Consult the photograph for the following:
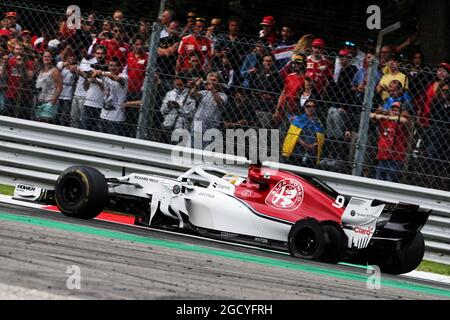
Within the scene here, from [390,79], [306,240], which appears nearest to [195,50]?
[390,79]

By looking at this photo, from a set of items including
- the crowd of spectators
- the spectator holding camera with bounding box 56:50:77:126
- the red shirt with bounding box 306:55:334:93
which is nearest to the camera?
the crowd of spectators

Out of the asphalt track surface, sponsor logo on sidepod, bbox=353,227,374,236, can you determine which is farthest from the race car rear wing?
sponsor logo on sidepod, bbox=353,227,374,236

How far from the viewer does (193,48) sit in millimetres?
11477

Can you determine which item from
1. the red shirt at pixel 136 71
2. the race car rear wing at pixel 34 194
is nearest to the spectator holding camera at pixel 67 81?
the red shirt at pixel 136 71

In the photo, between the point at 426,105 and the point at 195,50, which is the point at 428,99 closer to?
the point at 426,105

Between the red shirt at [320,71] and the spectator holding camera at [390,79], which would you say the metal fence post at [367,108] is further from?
the red shirt at [320,71]

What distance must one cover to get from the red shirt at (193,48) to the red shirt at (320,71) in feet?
3.73

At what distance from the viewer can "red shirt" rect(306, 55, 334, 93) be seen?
11211mm

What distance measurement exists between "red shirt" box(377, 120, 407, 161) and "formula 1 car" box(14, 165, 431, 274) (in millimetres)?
1308

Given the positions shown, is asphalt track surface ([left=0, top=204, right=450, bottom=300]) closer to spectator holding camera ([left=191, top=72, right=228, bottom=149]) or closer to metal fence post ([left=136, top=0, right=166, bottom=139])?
spectator holding camera ([left=191, top=72, right=228, bottom=149])

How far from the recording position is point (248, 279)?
275 inches

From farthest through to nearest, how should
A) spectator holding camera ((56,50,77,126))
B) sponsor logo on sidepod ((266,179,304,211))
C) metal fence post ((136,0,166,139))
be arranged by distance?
spectator holding camera ((56,50,77,126)) < metal fence post ((136,0,166,139)) < sponsor logo on sidepod ((266,179,304,211))

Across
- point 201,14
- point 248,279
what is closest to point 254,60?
point 248,279

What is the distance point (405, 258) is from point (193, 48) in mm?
3637
